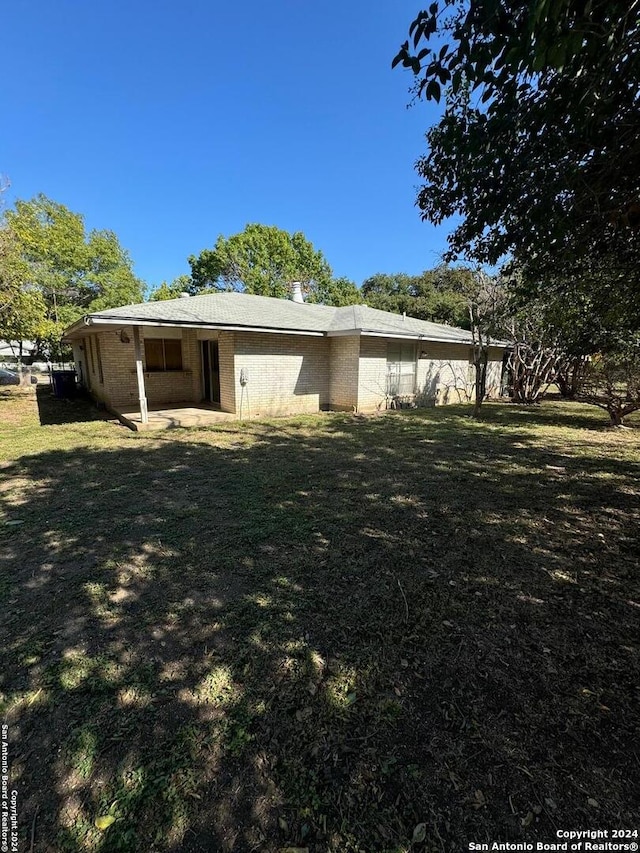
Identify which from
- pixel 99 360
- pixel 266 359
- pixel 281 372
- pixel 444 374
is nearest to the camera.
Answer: pixel 266 359

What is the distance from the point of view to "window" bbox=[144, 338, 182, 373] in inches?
472

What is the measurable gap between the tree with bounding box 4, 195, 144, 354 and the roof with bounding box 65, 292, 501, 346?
8976mm

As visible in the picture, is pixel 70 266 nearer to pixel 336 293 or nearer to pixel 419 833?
pixel 336 293

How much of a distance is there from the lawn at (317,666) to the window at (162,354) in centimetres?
784

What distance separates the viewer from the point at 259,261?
2972 centimetres

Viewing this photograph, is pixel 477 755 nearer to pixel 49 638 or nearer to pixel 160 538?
pixel 49 638

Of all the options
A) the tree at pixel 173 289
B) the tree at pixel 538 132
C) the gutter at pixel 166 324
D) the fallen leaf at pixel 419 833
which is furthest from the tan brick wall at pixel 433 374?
the tree at pixel 173 289

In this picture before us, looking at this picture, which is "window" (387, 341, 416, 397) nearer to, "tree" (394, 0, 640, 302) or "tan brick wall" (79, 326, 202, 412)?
"tan brick wall" (79, 326, 202, 412)

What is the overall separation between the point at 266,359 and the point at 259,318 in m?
1.26

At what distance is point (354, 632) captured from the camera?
248cm

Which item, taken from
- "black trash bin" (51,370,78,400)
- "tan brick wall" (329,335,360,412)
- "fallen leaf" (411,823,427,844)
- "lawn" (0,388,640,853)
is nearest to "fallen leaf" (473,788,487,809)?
"lawn" (0,388,640,853)

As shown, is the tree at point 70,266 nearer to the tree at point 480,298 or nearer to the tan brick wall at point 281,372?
the tan brick wall at point 281,372

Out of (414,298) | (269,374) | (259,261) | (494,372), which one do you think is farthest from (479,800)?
(414,298)

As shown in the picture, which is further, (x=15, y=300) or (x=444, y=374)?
(x=444, y=374)
